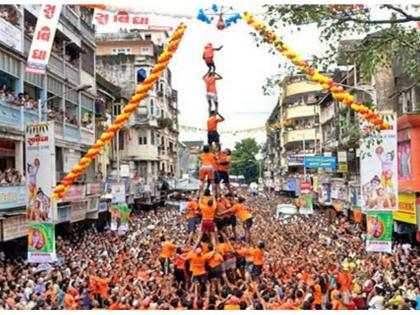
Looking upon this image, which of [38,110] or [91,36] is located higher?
[91,36]

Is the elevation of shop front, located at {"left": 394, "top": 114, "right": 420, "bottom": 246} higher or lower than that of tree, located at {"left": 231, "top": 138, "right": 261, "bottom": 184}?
lower

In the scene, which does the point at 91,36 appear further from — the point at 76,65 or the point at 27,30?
the point at 27,30

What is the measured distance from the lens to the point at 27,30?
75.6 feet

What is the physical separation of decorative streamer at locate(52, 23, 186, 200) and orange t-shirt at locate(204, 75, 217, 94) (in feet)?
17.6

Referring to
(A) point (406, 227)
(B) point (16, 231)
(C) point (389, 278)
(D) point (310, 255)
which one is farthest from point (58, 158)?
(C) point (389, 278)

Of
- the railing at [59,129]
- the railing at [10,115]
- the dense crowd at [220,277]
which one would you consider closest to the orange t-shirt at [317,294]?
the dense crowd at [220,277]

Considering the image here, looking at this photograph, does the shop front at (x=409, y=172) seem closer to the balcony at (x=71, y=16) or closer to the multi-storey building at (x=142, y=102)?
the balcony at (x=71, y=16)

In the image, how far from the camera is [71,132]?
2853 cm

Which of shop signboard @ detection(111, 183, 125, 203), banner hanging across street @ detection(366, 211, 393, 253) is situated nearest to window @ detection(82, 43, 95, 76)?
shop signboard @ detection(111, 183, 125, 203)

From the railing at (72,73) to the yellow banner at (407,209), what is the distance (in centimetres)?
1412

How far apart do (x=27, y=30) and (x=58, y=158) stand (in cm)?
611

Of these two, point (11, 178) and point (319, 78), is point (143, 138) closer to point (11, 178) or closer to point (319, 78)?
point (11, 178)

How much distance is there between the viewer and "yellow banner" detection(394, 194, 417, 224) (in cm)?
2202

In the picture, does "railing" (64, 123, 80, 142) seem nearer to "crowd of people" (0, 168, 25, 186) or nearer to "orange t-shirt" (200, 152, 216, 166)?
"crowd of people" (0, 168, 25, 186)
